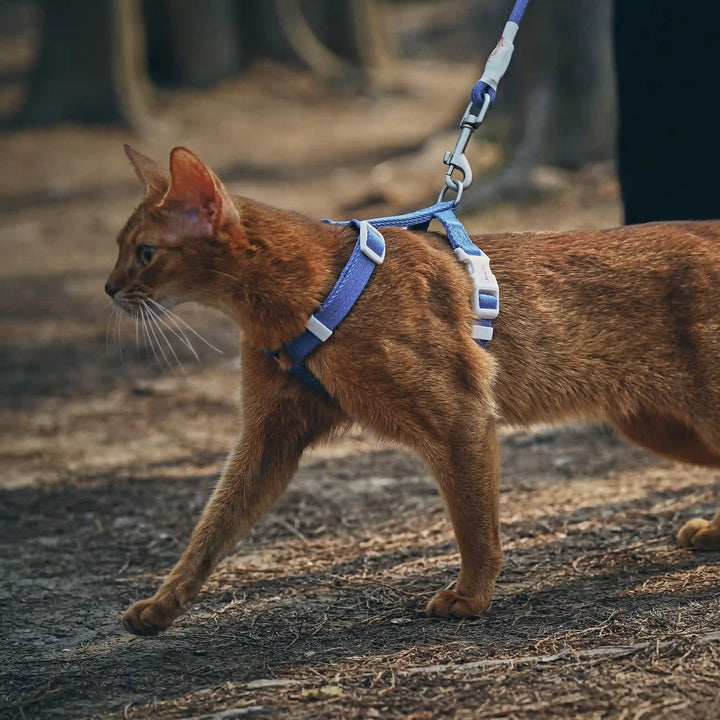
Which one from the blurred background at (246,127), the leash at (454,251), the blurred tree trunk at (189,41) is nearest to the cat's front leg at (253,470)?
the leash at (454,251)

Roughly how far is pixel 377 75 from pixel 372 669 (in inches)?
667

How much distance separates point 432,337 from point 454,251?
371 mm

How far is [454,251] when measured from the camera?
345 cm

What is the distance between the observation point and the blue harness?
3170mm

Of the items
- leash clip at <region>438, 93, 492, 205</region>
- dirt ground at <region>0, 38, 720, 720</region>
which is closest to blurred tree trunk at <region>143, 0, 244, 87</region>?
dirt ground at <region>0, 38, 720, 720</region>

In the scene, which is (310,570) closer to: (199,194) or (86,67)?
(199,194)

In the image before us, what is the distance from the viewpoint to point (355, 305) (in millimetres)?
3199

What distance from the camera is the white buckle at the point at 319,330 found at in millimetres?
3145

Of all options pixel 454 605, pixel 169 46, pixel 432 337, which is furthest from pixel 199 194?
pixel 169 46

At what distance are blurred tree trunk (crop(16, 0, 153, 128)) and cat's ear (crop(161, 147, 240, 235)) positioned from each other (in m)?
12.2

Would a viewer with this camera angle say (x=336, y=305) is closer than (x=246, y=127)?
Yes

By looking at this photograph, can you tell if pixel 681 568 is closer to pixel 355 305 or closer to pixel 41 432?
pixel 355 305

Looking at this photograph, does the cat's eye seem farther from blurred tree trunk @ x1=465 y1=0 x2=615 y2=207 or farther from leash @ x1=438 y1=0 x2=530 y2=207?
blurred tree trunk @ x1=465 y1=0 x2=615 y2=207

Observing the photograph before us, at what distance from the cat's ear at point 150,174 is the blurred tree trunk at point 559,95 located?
6041mm
